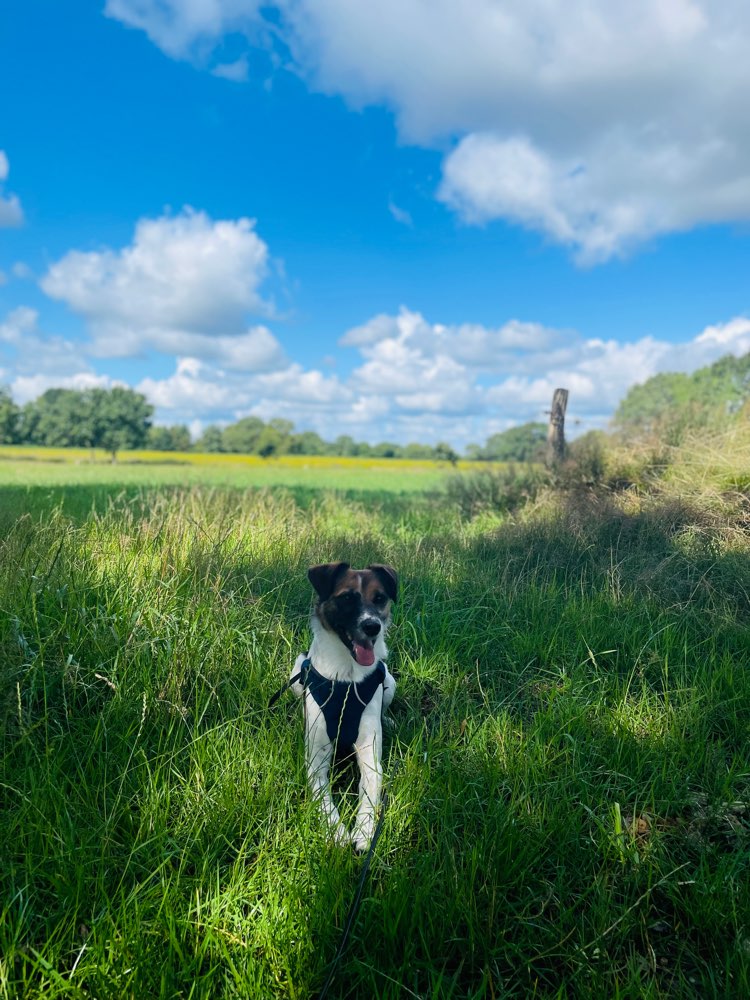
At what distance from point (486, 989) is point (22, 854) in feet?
6.47

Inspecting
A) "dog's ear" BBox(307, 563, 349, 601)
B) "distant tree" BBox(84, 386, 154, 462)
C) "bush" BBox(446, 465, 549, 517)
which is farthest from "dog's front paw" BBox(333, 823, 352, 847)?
"distant tree" BBox(84, 386, 154, 462)

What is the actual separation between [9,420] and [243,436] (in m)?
36.5

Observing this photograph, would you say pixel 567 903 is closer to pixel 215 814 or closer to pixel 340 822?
pixel 340 822

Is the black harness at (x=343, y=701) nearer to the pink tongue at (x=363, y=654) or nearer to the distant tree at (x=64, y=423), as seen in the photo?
the pink tongue at (x=363, y=654)

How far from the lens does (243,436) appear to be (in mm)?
106438

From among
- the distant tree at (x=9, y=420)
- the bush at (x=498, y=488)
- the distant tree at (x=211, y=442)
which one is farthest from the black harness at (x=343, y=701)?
the distant tree at (x=211, y=442)

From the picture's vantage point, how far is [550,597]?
5.57 metres

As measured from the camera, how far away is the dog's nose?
9.67 feet

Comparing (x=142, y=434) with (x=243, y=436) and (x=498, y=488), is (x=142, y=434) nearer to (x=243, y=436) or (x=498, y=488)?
(x=243, y=436)

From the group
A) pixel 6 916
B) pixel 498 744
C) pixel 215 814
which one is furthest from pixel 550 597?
pixel 6 916

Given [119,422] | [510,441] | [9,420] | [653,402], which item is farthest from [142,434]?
[653,402]

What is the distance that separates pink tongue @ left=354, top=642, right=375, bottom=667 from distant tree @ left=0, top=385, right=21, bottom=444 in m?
97.9

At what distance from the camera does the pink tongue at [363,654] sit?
9.95ft

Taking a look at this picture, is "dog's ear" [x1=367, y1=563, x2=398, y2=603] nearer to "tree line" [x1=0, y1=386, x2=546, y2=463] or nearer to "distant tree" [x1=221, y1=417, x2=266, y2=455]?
"tree line" [x1=0, y1=386, x2=546, y2=463]
